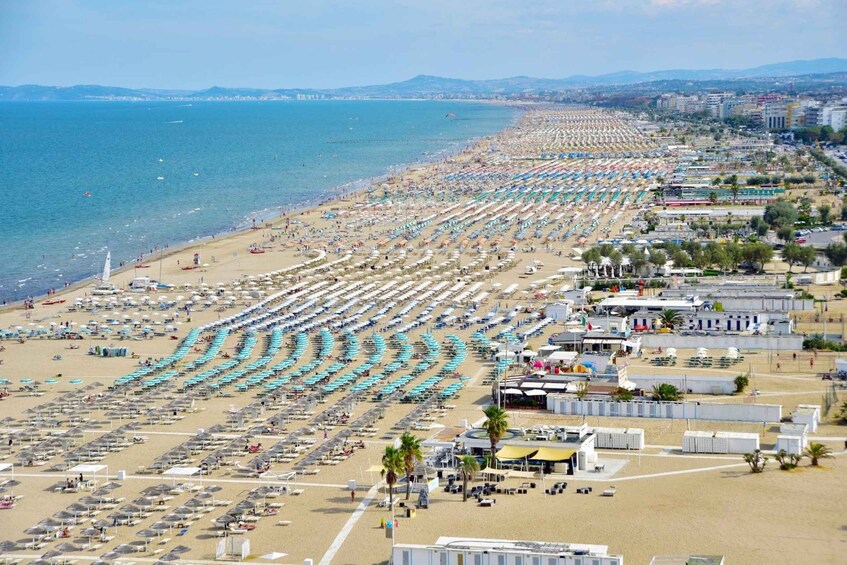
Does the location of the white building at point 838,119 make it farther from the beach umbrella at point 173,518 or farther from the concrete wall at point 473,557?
the concrete wall at point 473,557

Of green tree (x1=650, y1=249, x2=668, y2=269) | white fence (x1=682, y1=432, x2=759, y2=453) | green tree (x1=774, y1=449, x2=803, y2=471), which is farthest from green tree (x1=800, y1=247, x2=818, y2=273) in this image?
green tree (x1=774, y1=449, x2=803, y2=471)

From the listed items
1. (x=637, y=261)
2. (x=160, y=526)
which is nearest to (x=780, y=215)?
(x=637, y=261)

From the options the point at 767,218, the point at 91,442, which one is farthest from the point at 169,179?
the point at 91,442

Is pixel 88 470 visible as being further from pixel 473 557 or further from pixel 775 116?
pixel 775 116

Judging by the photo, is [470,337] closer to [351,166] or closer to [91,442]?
[91,442]

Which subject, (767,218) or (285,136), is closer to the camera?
(767,218)

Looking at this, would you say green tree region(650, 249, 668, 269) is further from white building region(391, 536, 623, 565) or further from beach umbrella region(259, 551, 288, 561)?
beach umbrella region(259, 551, 288, 561)
